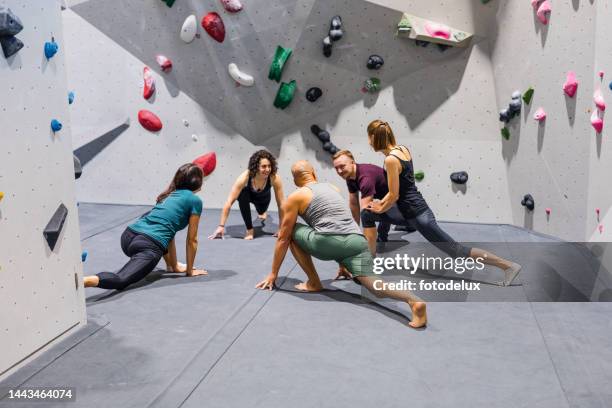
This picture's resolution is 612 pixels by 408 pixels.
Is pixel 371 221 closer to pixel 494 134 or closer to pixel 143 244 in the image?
pixel 143 244

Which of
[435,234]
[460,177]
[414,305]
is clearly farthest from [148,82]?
[414,305]

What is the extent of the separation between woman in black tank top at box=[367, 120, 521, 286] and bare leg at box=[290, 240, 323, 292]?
596mm

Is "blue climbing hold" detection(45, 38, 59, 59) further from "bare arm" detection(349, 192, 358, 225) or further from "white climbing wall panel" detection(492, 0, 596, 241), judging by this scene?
"white climbing wall panel" detection(492, 0, 596, 241)

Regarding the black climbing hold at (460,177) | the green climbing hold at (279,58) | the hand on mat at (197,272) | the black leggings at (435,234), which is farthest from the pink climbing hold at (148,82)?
the black leggings at (435,234)

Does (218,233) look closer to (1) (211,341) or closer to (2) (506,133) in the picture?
(1) (211,341)

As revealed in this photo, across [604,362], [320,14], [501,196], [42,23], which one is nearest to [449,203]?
[501,196]

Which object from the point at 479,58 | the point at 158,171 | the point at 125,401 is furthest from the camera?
the point at 158,171

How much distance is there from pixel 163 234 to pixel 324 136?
2.84 meters

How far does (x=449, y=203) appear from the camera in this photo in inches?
277

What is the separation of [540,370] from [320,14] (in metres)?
4.42

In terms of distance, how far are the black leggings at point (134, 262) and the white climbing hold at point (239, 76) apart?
9.32ft

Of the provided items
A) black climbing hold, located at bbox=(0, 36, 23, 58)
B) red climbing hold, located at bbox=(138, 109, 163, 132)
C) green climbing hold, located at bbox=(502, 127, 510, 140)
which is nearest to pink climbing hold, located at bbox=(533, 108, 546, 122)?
green climbing hold, located at bbox=(502, 127, 510, 140)

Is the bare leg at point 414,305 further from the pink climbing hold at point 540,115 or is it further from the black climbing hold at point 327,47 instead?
the black climbing hold at point 327,47

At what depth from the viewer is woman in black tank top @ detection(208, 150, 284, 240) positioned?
230 inches
